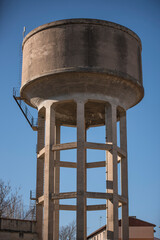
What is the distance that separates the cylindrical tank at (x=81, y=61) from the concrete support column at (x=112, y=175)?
113cm

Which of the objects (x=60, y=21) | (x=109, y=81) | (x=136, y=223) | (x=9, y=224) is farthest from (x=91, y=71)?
(x=136, y=223)

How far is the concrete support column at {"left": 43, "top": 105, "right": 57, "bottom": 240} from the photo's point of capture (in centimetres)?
2630

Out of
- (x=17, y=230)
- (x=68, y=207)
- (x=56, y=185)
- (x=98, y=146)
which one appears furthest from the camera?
(x=56, y=185)

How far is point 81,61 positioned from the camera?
26.4 meters

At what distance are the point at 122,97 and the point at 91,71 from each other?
2945 millimetres

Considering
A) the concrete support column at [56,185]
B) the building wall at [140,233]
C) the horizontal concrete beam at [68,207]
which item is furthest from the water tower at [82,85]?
the building wall at [140,233]

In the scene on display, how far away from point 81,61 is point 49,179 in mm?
6546

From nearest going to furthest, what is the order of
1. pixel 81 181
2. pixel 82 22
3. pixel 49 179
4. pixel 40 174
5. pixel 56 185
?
pixel 81 181 < pixel 49 179 < pixel 82 22 < pixel 40 174 < pixel 56 185

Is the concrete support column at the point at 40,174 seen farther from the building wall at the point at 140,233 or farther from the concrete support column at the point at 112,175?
the building wall at the point at 140,233

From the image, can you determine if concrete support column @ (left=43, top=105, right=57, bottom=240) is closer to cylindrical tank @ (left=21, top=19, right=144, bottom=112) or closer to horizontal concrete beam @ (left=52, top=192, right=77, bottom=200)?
horizontal concrete beam @ (left=52, top=192, right=77, bottom=200)

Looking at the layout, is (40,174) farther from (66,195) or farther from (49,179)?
(66,195)

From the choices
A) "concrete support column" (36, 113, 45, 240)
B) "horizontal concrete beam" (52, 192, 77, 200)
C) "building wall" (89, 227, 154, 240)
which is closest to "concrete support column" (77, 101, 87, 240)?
"horizontal concrete beam" (52, 192, 77, 200)

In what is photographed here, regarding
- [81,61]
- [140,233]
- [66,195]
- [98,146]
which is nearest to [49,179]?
[66,195]

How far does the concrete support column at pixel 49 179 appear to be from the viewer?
26.3 meters
